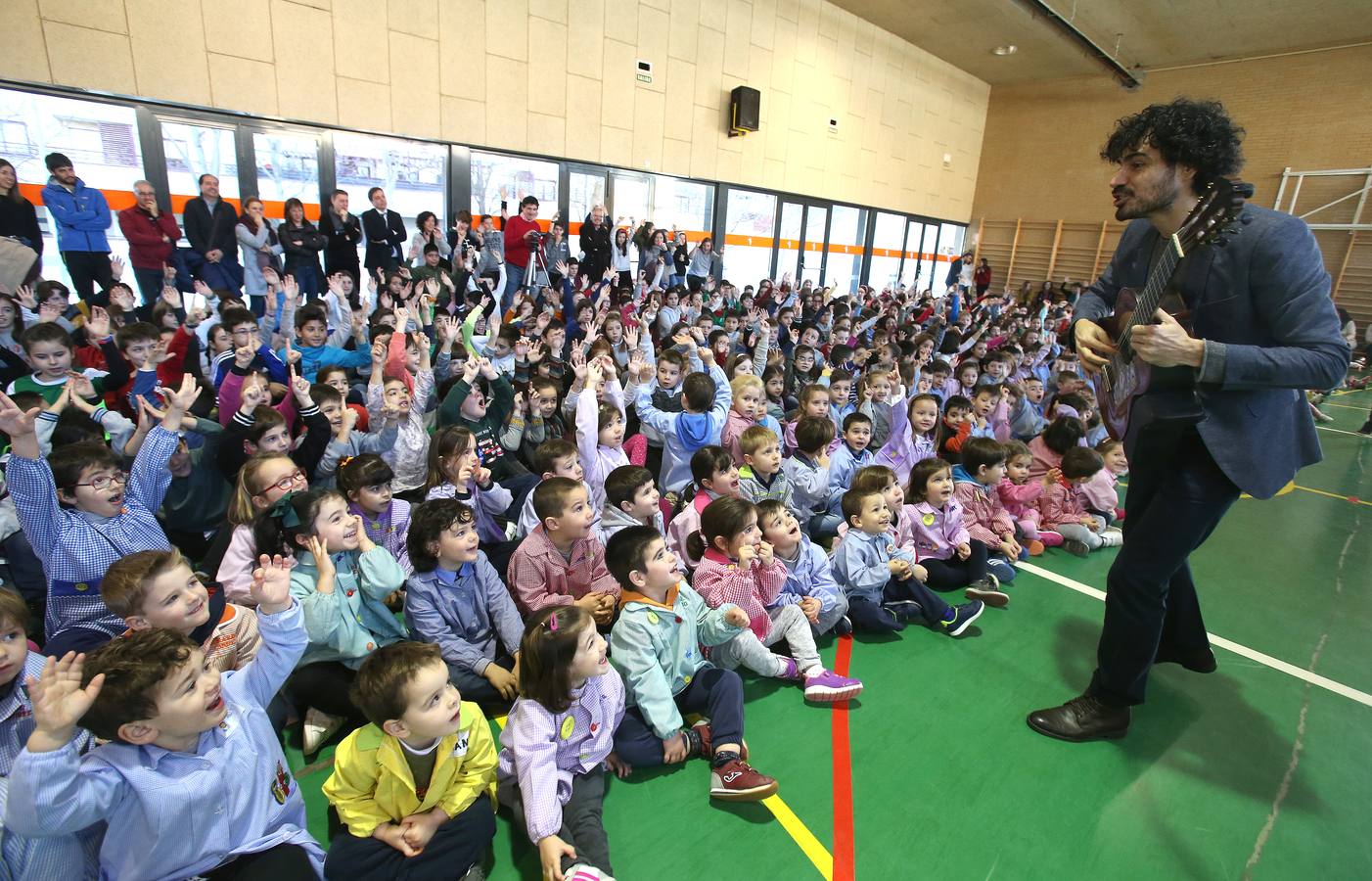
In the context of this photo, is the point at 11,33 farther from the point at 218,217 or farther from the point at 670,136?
the point at 670,136

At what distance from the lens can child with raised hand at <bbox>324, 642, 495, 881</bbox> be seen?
4.75ft

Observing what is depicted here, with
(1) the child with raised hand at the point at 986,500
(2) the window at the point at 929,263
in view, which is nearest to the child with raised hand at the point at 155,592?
(1) the child with raised hand at the point at 986,500

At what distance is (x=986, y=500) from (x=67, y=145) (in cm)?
841

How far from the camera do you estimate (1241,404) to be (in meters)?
1.71

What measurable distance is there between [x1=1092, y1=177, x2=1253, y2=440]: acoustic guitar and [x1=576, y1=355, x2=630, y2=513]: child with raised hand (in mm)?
2150

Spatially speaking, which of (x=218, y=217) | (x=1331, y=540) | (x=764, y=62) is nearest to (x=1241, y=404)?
(x=1331, y=540)

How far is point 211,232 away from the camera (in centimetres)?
590

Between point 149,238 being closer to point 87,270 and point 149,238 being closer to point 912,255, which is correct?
point 87,270

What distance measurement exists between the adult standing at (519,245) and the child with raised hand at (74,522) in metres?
5.52

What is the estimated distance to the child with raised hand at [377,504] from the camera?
2369 mm

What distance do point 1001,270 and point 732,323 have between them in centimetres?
1267

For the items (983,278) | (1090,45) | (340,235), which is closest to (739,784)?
(340,235)

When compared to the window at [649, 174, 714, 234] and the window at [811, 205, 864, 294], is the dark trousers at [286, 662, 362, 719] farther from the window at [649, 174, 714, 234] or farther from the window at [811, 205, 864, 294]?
the window at [811, 205, 864, 294]

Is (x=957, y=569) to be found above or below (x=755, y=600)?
below
